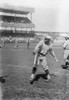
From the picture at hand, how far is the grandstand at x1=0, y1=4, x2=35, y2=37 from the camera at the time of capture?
58125mm

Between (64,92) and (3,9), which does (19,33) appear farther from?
(64,92)

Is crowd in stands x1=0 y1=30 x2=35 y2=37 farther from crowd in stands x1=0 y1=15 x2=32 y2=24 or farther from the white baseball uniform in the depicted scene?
the white baseball uniform

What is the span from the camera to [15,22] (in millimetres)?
61750

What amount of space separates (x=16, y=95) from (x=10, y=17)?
57.5 meters

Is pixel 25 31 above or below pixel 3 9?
below

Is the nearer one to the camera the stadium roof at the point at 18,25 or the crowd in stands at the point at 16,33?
the crowd in stands at the point at 16,33

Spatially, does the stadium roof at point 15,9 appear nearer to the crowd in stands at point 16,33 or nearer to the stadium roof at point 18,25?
the stadium roof at point 18,25

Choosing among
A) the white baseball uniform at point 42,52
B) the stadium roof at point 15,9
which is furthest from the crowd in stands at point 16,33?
the white baseball uniform at point 42,52

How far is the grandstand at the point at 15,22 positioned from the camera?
191 feet

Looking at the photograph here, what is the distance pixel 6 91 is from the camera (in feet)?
19.7

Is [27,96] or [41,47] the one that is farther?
[41,47]

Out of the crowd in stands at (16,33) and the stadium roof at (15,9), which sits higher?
the stadium roof at (15,9)

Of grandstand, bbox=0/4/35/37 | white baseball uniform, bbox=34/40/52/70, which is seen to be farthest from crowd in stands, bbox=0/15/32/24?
white baseball uniform, bbox=34/40/52/70

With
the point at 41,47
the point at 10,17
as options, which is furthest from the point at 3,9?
the point at 41,47
